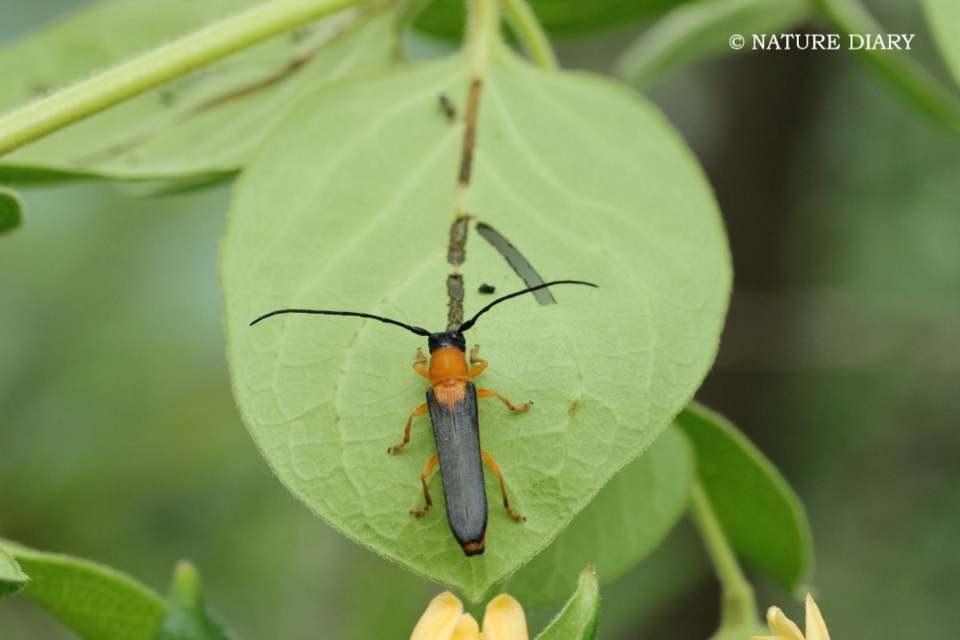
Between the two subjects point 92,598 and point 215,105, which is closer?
point 92,598

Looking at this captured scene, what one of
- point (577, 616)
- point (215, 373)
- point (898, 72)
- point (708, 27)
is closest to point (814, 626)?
point (577, 616)

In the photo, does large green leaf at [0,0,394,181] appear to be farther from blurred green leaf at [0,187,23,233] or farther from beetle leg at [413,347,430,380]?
beetle leg at [413,347,430,380]

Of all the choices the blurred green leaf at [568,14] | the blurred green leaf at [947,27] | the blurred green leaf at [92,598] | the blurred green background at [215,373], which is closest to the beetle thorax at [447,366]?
the blurred green leaf at [92,598]

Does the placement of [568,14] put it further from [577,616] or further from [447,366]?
[577,616]

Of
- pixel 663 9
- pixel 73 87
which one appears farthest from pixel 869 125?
pixel 73 87

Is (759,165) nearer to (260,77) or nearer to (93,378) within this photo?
(93,378)

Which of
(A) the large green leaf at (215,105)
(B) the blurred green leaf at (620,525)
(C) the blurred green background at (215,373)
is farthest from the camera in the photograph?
(C) the blurred green background at (215,373)

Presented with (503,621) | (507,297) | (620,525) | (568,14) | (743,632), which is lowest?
(743,632)

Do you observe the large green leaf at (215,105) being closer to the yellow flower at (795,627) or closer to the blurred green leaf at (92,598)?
the blurred green leaf at (92,598)
